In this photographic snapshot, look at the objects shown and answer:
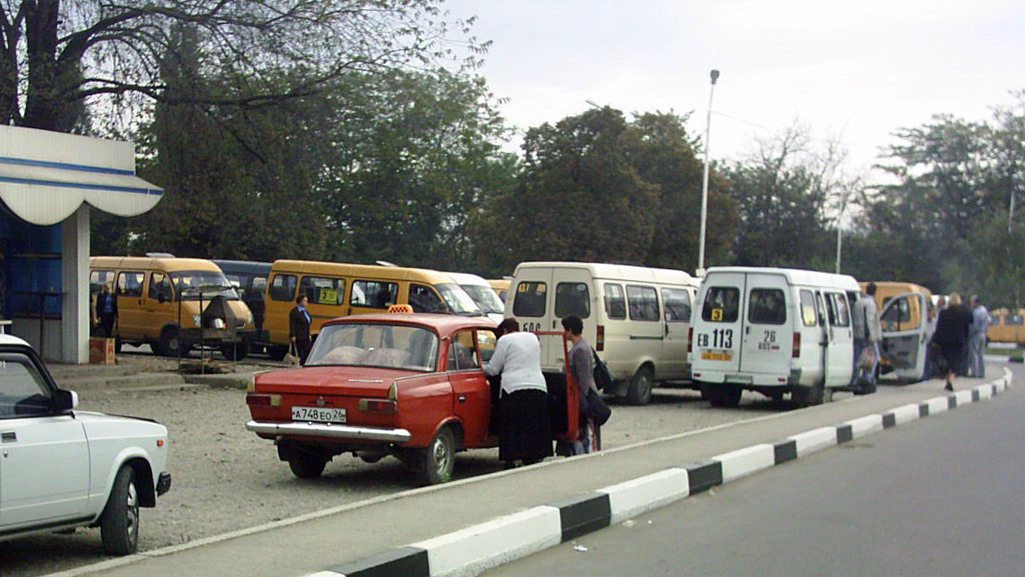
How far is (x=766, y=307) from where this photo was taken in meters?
18.6

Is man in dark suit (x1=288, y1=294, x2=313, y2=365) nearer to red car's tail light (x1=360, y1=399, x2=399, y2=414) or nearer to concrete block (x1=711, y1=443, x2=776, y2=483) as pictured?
concrete block (x1=711, y1=443, x2=776, y2=483)

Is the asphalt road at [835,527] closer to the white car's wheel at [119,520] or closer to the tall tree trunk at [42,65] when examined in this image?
the white car's wheel at [119,520]

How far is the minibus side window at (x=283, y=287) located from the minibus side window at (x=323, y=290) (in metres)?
0.25

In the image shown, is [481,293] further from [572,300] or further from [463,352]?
[463,352]

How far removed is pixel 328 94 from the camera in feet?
66.3

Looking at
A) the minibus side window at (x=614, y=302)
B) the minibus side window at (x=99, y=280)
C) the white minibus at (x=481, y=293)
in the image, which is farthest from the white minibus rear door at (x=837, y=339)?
the minibus side window at (x=99, y=280)

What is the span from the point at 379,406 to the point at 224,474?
7.82 feet

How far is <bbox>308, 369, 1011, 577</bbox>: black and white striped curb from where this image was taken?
6422 millimetres

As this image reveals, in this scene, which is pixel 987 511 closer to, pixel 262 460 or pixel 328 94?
pixel 262 460

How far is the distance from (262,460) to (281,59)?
402 inches

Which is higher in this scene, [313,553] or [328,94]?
[328,94]

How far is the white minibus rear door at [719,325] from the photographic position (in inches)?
736

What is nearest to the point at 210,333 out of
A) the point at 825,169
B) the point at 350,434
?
the point at 350,434

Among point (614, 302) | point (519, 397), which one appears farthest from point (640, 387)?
point (519, 397)
